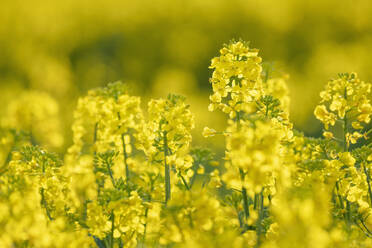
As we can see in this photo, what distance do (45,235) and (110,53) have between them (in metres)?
15.8

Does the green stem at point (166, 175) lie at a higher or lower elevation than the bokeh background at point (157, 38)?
lower

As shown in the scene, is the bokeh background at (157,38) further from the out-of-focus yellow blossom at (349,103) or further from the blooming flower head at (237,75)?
the blooming flower head at (237,75)

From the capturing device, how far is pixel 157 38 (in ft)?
55.2

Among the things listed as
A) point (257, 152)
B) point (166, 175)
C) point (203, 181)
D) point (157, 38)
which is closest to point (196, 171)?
point (203, 181)

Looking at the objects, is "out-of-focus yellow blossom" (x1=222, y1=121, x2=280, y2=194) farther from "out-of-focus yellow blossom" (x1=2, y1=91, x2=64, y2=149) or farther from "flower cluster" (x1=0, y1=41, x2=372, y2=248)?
"out-of-focus yellow blossom" (x1=2, y1=91, x2=64, y2=149)

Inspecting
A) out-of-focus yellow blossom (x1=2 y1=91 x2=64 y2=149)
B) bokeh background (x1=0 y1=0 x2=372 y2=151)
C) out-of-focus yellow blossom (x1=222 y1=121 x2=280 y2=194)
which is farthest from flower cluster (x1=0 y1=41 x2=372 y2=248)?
bokeh background (x1=0 y1=0 x2=372 y2=151)

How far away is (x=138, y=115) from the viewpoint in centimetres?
223

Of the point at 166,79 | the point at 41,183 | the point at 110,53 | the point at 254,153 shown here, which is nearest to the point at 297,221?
the point at 254,153

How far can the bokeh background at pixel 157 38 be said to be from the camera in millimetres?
13781

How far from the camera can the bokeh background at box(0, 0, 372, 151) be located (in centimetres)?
1378

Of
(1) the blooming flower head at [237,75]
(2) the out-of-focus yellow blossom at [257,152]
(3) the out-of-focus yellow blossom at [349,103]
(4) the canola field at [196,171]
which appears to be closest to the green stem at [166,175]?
(4) the canola field at [196,171]

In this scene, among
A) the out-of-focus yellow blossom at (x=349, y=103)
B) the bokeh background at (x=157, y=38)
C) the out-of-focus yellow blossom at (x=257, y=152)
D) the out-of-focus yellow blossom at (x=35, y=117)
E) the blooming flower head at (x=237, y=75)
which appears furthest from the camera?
the bokeh background at (x=157, y=38)

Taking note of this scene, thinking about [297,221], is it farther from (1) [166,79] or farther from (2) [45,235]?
(1) [166,79]

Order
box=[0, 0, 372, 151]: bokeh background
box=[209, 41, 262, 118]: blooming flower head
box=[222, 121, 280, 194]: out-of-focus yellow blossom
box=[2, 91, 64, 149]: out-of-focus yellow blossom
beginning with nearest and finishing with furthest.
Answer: box=[222, 121, 280, 194]: out-of-focus yellow blossom < box=[209, 41, 262, 118]: blooming flower head < box=[2, 91, 64, 149]: out-of-focus yellow blossom < box=[0, 0, 372, 151]: bokeh background
